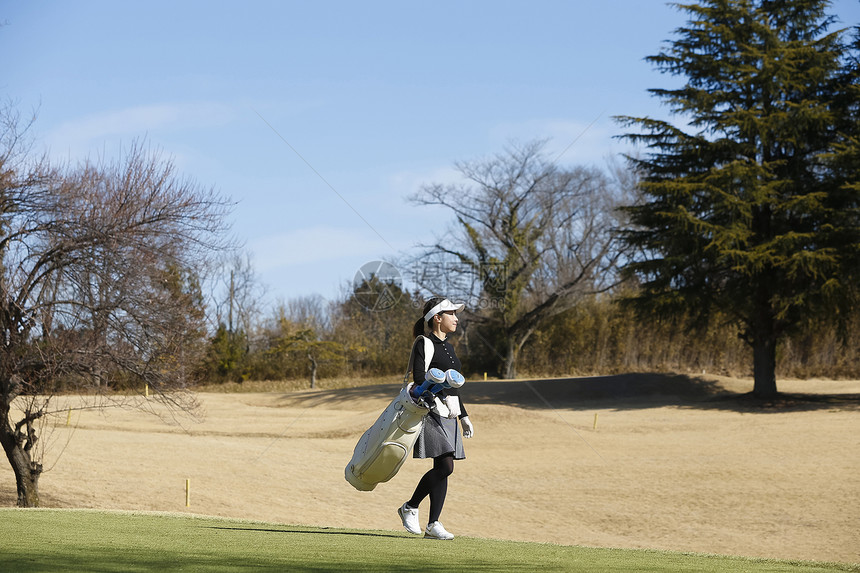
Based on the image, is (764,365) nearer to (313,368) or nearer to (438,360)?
(313,368)

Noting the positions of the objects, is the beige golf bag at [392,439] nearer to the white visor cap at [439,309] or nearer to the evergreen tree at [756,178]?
the white visor cap at [439,309]

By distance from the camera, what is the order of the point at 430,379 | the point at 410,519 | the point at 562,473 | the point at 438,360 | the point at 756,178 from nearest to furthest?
the point at 430,379 < the point at 438,360 < the point at 410,519 < the point at 562,473 < the point at 756,178

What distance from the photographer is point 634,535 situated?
13961mm

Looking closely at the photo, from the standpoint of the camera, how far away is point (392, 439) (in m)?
6.68

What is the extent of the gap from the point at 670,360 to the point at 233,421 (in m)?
22.9

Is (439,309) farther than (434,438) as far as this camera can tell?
Yes

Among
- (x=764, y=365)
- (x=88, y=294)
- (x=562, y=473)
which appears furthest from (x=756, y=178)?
(x=88, y=294)

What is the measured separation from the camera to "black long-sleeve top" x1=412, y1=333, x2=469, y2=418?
697cm

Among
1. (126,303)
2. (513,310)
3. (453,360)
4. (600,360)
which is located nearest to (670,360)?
(600,360)

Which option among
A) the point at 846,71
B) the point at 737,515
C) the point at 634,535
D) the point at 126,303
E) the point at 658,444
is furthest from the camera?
the point at 846,71

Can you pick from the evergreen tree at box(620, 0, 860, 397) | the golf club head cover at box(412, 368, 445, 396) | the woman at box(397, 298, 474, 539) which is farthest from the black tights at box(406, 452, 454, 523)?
the evergreen tree at box(620, 0, 860, 397)

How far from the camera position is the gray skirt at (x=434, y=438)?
689 centimetres

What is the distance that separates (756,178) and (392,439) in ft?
74.5

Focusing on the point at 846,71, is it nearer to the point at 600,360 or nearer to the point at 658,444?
the point at 658,444
